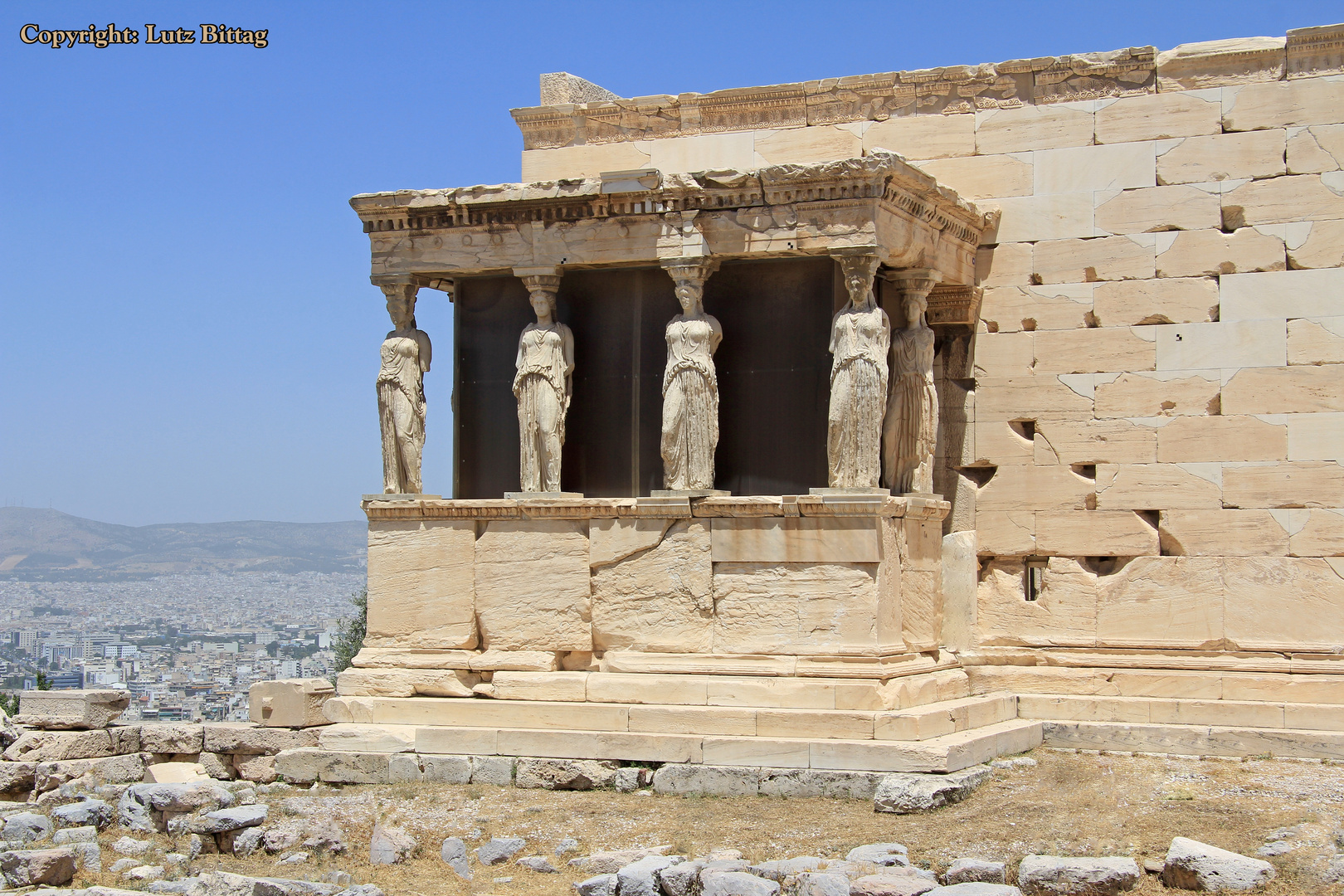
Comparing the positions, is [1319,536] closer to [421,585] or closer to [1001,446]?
[1001,446]

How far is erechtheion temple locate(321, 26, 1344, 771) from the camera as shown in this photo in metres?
12.5

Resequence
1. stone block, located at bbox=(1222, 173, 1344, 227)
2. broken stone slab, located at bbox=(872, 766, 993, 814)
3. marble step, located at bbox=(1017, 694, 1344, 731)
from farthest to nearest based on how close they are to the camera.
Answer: stone block, located at bbox=(1222, 173, 1344, 227), marble step, located at bbox=(1017, 694, 1344, 731), broken stone slab, located at bbox=(872, 766, 993, 814)

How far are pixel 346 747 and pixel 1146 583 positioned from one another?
620 centimetres

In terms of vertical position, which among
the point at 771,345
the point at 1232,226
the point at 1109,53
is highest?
the point at 1109,53

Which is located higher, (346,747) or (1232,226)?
(1232,226)

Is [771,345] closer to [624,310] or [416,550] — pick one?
[624,310]

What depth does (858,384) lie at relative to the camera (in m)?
12.4

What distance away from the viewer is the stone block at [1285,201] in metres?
13.2

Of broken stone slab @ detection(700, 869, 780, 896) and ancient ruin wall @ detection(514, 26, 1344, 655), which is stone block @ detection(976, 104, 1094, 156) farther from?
broken stone slab @ detection(700, 869, 780, 896)

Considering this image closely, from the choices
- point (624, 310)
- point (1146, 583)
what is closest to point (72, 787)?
point (624, 310)

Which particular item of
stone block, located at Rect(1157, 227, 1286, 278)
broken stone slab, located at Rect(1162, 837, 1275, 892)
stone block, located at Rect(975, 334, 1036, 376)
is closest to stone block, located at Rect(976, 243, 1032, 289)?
stone block, located at Rect(975, 334, 1036, 376)

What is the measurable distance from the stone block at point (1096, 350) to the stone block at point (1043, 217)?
0.80 metres

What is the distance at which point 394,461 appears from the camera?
537 inches

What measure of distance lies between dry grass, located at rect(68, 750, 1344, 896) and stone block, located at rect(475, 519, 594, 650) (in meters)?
1.34
